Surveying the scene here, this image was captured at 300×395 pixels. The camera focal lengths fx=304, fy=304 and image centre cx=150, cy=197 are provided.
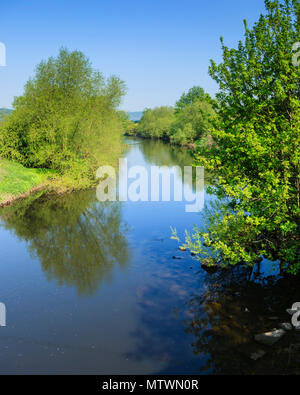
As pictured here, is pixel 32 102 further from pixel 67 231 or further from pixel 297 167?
pixel 297 167

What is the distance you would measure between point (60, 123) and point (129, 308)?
115 feet

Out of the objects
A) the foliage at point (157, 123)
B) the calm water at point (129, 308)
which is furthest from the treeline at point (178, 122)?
the calm water at point (129, 308)

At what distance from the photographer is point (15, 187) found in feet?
121

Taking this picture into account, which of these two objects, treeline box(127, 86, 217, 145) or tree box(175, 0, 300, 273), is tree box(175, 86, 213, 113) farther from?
tree box(175, 0, 300, 273)

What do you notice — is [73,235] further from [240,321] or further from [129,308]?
[240,321]

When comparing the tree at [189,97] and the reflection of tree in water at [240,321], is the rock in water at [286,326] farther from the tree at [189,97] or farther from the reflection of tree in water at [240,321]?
the tree at [189,97]

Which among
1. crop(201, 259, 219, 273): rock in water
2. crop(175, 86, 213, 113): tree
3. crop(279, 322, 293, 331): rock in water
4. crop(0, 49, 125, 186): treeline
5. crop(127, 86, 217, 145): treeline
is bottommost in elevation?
crop(279, 322, 293, 331): rock in water

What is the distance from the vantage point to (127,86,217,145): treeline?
304 ft

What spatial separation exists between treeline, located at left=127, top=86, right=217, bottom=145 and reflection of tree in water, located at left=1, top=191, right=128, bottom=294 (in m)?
37.3

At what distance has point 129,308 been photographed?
16.0 m

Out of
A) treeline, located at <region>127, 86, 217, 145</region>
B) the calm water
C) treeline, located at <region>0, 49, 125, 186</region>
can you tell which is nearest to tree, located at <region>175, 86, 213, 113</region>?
treeline, located at <region>127, 86, 217, 145</region>

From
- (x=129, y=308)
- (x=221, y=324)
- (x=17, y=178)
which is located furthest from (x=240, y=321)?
(x=17, y=178)

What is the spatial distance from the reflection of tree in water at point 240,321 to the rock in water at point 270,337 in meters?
0.20
